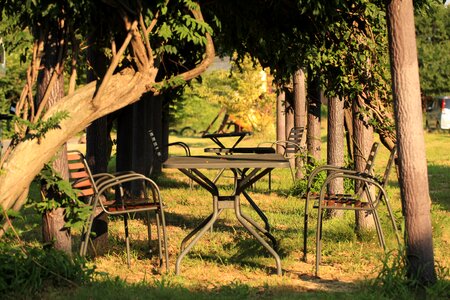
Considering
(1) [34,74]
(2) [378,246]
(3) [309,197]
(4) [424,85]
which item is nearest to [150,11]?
(1) [34,74]

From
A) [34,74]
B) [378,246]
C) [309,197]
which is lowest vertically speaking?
[378,246]

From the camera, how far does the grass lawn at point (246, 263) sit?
6.81 meters

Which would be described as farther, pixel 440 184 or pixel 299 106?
pixel 440 184

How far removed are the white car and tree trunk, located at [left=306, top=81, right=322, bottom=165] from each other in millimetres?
23934

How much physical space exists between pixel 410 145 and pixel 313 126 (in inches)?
311

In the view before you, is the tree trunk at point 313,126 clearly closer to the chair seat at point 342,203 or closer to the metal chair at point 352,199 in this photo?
the metal chair at point 352,199

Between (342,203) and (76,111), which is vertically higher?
(76,111)

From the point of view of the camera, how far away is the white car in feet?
126

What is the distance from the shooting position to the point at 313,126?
14766 mm

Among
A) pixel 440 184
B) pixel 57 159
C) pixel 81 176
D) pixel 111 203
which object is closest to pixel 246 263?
pixel 111 203

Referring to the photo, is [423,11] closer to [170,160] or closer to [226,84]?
[170,160]

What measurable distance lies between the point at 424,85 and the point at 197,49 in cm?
3794

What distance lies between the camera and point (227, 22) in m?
9.02

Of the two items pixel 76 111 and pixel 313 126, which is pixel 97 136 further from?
pixel 313 126
